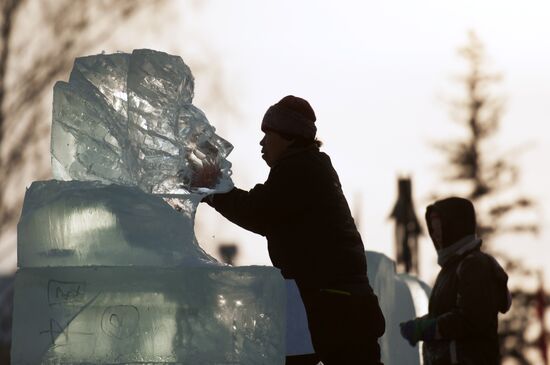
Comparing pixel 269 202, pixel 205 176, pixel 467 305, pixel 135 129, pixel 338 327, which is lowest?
pixel 338 327

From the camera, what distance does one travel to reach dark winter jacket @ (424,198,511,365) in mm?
8234

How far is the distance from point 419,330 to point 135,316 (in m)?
2.34

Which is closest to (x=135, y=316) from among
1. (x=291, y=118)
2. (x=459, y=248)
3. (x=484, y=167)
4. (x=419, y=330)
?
(x=291, y=118)

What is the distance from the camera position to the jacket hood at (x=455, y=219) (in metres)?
8.63

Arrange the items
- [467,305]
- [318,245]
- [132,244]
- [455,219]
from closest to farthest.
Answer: [132,244]
[318,245]
[467,305]
[455,219]

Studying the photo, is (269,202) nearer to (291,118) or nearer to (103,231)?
(291,118)

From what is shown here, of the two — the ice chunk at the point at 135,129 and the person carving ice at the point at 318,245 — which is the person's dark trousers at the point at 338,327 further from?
the ice chunk at the point at 135,129

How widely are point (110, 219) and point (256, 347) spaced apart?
740mm

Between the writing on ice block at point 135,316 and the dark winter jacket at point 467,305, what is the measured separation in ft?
6.70

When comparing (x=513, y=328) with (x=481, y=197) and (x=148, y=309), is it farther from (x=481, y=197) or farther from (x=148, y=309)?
(x=148, y=309)

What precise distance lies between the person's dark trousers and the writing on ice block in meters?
0.23

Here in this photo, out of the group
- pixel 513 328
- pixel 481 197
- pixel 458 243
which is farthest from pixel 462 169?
pixel 458 243

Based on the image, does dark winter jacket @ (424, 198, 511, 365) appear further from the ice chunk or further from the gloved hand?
the ice chunk

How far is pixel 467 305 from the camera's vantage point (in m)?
8.22
